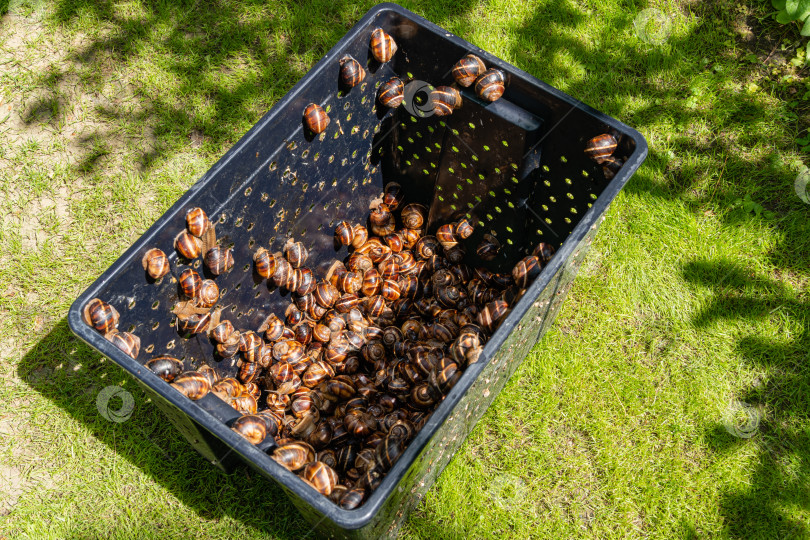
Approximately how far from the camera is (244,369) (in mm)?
3936

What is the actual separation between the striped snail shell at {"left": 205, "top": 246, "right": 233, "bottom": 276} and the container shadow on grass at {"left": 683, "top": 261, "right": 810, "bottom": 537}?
3.12 meters

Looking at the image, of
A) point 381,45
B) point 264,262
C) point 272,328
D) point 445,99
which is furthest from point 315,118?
point 272,328

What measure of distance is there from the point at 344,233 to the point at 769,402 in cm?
296

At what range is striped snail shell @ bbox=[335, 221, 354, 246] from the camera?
14.0 ft

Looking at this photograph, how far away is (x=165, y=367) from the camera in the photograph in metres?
3.12

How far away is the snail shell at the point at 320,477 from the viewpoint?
277cm

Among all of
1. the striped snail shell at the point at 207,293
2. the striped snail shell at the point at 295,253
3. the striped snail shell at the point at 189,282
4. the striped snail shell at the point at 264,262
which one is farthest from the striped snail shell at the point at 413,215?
the striped snail shell at the point at 189,282

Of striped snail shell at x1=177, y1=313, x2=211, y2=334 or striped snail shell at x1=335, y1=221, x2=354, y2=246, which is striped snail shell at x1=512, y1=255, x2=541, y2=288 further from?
striped snail shell at x1=177, y1=313, x2=211, y2=334

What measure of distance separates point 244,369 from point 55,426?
135 cm

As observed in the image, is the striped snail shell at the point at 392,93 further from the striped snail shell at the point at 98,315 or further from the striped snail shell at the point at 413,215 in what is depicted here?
the striped snail shell at the point at 98,315

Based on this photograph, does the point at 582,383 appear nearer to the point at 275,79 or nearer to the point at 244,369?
the point at 244,369

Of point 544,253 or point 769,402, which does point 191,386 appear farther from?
point 769,402

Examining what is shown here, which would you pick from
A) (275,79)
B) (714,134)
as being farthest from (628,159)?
(275,79)

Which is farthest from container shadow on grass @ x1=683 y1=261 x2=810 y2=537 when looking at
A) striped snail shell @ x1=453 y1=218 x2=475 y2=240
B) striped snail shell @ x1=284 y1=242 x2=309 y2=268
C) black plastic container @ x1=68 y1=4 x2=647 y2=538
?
striped snail shell @ x1=284 y1=242 x2=309 y2=268
